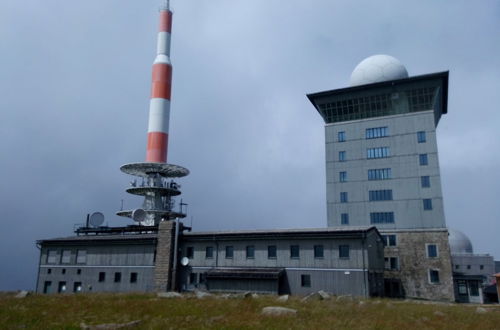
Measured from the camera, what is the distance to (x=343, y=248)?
37.2 m

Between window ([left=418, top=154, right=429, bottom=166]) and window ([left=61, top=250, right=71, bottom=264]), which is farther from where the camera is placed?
window ([left=418, top=154, right=429, bottom=166])

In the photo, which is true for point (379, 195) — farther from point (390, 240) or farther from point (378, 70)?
point (378, 70)

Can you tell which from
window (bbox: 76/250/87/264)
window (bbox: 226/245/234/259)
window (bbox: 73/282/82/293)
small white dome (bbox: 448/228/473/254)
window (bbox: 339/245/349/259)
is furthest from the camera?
small white dome (bbox: 448/228/473/254)

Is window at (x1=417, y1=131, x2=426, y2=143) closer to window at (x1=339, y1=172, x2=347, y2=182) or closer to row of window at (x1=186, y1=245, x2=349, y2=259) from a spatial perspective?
window at (x1=339, y1=172, x2=347, y2=182)

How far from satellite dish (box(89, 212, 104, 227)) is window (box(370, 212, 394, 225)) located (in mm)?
37326

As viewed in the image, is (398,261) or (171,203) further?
(171,203)

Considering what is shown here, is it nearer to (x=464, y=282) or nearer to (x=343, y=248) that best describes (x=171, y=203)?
(x=343, y=248)

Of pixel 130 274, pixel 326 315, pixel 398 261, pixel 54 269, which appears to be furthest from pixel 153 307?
pixel 398 261

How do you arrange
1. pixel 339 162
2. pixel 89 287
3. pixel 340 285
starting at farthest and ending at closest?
pixel 339 162
pixel 89 287
pixel 340 285

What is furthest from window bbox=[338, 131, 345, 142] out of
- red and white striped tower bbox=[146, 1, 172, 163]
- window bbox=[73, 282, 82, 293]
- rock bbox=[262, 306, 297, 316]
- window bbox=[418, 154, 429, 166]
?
rock bbox=[262, 306, 297, 316]

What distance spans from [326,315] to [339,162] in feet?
139

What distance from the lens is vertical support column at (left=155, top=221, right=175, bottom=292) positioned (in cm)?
4122

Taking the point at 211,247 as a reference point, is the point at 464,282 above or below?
below

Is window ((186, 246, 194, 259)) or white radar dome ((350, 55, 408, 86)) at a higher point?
white radar dome ((350, 55, 408, 86))
